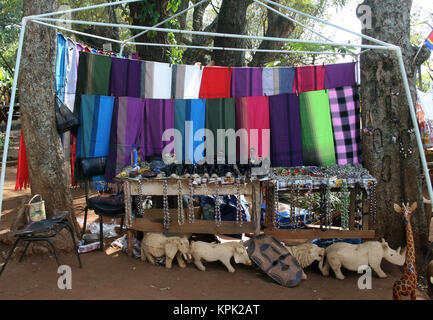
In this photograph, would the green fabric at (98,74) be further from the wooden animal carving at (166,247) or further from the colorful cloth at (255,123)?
the wooden animal carving at (166,247)

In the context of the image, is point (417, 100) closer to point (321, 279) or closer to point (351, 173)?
point (351, 173)

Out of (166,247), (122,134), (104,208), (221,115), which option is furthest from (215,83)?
(166,247)

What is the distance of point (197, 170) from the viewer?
15.8ft

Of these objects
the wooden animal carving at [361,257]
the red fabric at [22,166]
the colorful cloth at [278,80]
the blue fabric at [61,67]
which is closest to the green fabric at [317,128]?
the colorful cloth at [278,80]

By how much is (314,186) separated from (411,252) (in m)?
1.40

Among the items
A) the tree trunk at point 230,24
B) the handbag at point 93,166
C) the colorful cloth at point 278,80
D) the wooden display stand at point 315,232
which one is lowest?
the wooden display stand at point 315,232

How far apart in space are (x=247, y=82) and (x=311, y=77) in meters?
0.89

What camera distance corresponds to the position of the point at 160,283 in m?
4.06

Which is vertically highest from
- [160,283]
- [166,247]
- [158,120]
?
[158,120]

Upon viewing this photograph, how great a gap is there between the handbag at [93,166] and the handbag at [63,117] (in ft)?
1.74

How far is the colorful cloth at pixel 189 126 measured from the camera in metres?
5.40

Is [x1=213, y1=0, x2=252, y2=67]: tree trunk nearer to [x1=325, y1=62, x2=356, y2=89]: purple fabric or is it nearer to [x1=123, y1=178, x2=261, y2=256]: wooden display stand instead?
[x1=325, y1=62, x2=356, y2=89]: purple fabric

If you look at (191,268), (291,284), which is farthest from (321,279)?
(191,268)

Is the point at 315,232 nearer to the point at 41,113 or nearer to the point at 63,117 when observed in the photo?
the point at 63,117
